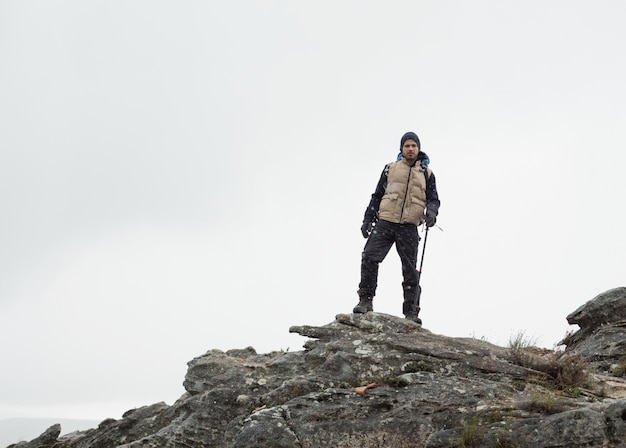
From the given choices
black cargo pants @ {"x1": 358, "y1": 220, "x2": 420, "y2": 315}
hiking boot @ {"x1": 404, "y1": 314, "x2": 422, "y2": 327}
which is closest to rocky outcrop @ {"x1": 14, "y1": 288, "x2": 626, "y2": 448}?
hiking boot @ {"x1": 404, "y1": 314, "x2": 422, "y2": 327}

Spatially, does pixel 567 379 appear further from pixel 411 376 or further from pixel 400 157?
pixel 400 157

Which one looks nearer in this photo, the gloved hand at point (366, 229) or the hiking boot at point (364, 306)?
the hiking boot at point (364, 306)

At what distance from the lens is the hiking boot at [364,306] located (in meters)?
10.8

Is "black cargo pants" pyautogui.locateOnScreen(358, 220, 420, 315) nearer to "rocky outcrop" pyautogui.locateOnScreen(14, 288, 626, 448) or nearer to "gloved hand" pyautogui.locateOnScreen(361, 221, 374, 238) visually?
"gloved hand" pyautogui.locateOnScreen(361, 221, 374, 238)

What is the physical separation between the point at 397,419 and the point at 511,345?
3.26 meters

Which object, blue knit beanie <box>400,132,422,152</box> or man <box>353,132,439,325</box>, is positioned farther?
blue knit beanie <box>400,132,422,152</box>

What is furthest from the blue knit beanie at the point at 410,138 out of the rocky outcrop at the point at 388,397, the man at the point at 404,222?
the rocky outcrop at the point at 388,397

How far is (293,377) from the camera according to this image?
378 inches

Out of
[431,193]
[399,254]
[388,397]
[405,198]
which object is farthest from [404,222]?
[388,397]

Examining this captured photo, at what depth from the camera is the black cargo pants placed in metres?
10.9

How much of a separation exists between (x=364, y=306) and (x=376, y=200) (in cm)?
209

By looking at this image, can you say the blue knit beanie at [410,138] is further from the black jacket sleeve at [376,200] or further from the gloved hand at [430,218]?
the gloved hand at [430,218]

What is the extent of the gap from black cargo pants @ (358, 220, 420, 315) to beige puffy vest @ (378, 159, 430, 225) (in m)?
0.16

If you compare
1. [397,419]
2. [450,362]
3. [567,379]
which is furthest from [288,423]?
[567,379]
